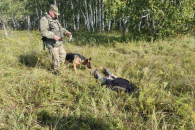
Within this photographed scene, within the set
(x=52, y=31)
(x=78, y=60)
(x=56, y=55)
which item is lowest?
(x=78, y=60)

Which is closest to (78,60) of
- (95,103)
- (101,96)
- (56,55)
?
(56,55)

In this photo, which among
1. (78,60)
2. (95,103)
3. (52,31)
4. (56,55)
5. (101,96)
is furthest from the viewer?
(78,60)

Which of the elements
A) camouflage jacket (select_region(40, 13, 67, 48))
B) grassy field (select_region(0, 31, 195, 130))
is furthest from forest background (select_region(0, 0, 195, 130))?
camouflage jacket (select_region(40, 13, 67, 48))

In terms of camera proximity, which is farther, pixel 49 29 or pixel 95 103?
pixel 49 29

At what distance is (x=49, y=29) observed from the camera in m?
3.56

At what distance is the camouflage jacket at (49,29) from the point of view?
3.31 m

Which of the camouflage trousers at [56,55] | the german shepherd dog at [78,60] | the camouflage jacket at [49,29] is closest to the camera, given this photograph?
the camouflage jacket at [49,29]

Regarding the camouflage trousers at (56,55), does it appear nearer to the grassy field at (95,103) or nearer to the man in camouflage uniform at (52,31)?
the man in camouflage uniform at (52,31)

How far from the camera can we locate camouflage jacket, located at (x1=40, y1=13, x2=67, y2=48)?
130 inches

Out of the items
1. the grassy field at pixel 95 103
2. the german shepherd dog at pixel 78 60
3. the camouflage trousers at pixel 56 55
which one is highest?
the camouflage trousers at pixel 56 55

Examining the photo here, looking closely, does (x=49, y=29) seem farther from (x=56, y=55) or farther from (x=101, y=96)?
(x=101, y=96)

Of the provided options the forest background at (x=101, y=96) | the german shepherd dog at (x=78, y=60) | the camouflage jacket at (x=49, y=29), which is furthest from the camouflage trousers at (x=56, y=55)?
the forest background at (x=101, y=96)

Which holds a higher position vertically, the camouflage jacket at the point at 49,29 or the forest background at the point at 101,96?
the camouflage jacket at the point at 49,29

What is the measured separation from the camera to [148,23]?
657cm
